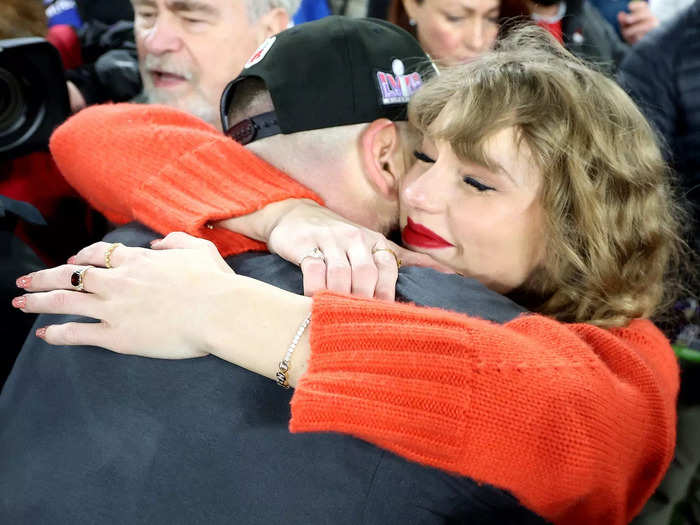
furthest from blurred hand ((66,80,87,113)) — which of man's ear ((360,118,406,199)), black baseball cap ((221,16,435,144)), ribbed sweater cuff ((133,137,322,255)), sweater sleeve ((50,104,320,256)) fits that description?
man's ear ((360,118,406,199))

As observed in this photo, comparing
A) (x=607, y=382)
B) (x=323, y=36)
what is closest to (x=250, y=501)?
(x=607, y=382)

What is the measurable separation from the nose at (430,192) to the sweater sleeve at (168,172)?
0.70 feet

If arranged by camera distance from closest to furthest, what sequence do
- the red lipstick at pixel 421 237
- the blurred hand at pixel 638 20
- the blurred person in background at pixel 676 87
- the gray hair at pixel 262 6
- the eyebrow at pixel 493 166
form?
the eyebrow at pixel 493 166, the red lipstick at pixel 421 237, the blurred person in background at pixel 676 87, the gray hair at pixel 262 6, the blurred hand at pixel 638 20

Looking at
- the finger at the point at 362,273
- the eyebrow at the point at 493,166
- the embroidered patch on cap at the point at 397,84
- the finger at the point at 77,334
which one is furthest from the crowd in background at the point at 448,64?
the finger at the point at 362,273

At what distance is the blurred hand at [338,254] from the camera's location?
98cm

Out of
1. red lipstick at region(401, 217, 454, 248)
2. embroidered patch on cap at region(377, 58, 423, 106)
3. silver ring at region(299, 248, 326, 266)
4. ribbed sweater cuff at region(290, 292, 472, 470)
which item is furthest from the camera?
embroidered patch on cap at region(377, 58, 423, 106)

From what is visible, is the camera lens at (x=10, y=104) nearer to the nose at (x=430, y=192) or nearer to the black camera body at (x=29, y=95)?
the black camera body at (x=29, y=95)

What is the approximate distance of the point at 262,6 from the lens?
6.79 feet

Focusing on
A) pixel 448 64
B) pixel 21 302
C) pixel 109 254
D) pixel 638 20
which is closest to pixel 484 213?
pixel 109 254

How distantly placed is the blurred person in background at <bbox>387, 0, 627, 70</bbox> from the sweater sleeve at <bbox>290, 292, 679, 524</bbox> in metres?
1.29

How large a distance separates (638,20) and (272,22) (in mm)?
1551

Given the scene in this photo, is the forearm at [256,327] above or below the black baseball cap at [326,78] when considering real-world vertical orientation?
below

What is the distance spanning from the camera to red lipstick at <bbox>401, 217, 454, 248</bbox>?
125cm

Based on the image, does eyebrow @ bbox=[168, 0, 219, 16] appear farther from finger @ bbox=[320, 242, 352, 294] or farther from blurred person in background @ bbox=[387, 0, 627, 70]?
finger @ bbox=[320, 242, 352, 294]
